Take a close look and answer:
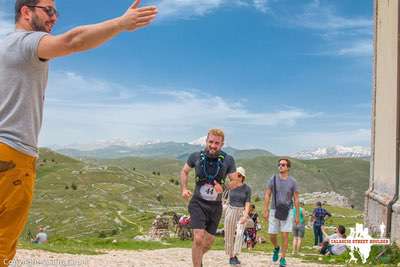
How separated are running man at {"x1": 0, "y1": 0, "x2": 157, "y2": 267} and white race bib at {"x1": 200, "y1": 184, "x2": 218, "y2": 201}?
5.09 meters

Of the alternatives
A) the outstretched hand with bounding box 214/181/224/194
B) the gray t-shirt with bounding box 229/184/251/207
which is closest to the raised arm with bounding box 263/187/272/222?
the gray t-shirt with bounding box 229/184/251/207

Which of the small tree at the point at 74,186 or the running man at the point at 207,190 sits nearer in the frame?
the running man at the point at 207,190

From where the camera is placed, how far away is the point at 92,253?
51.1 ft

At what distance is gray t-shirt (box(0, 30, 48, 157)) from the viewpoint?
4133 mm

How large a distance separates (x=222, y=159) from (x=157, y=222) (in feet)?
74.1

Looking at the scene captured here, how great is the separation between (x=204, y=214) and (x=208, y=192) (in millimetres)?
436

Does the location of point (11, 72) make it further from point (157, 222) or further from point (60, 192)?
point (60, 192)

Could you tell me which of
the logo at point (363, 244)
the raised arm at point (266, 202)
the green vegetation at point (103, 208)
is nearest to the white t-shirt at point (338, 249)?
the logo at point (363, 244)

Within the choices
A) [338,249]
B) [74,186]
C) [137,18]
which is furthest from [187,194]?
[74,186]

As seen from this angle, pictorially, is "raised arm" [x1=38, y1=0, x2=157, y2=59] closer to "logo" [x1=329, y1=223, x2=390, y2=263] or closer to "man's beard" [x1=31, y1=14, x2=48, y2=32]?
"man's beard" [x1=31, y1=14, x2=48, y2=32]

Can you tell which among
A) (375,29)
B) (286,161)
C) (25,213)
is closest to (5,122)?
(25,213)

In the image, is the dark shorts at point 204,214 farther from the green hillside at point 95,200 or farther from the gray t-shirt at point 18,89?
the green hillside at point 95,200

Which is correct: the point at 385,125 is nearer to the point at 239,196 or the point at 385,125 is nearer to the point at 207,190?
the point at 239,196

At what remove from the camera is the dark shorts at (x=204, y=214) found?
9.34 metres
